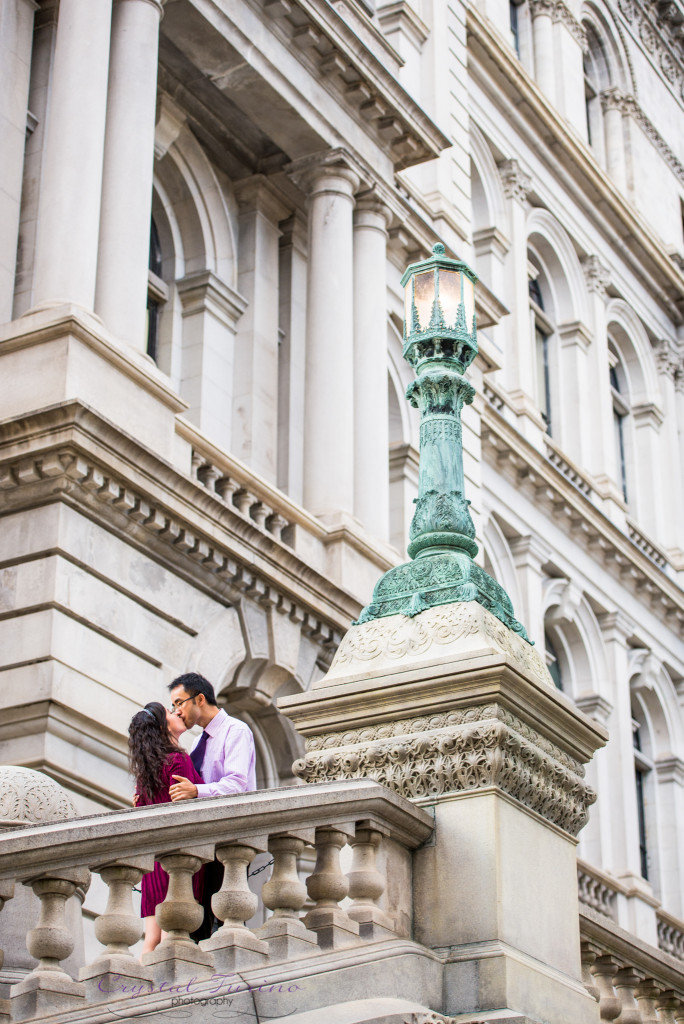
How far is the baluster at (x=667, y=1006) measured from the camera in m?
9.09

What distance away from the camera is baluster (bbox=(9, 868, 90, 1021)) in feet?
19.9

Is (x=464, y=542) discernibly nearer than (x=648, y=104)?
Yes

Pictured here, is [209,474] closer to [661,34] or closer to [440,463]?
[440,463]

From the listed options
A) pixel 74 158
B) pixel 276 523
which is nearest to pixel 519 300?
pixel 276 523

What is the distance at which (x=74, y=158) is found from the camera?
1430cm

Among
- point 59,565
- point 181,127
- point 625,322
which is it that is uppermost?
point 625,322

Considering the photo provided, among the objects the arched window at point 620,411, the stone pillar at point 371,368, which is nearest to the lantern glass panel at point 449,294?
the stone pillar at point 371,368

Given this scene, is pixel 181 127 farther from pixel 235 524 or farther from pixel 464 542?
pixel 464 542

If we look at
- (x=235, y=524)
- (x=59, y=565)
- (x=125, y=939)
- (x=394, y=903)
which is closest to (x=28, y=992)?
(x=125, y=939)

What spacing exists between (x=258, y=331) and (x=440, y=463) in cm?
1092

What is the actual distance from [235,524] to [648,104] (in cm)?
2581

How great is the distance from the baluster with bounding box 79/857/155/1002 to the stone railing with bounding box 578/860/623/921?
Answer: 54.8 feet

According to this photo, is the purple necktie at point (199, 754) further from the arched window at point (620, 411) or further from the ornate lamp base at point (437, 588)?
the arched window at point (620, 411)

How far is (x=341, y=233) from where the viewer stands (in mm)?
18375
